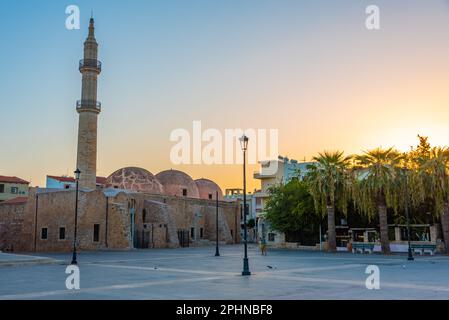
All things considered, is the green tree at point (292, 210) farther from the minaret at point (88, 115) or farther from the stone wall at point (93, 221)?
the minaret at point (88, 115)

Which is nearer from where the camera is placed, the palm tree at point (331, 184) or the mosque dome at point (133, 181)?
the palm tree at point (331, 184)

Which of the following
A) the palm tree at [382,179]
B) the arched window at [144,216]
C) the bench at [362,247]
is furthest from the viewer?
the arched window at [144,216]

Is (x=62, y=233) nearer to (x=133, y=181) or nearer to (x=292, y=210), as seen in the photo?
(x=133, y=181)

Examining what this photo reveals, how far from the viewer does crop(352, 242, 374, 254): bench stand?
33.3 metres

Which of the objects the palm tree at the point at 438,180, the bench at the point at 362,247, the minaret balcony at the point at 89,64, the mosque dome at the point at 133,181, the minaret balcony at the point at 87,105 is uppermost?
the minaret balcony at the point at 89,64

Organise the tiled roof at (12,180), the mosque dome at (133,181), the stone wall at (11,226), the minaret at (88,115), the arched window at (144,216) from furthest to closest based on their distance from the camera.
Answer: the tiled roof at (12,180) < the mosque dome at (133,181) < the arched window at (144,216) < the stone wall at (11,226) < the minaret at (88,115)

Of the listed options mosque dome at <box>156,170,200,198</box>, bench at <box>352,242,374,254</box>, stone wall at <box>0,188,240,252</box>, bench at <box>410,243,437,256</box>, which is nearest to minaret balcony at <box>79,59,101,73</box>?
stone wall at <box>0,188,240,252</box>

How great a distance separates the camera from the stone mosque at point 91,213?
137ft

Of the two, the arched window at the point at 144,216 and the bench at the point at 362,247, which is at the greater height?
the arched window at the point at 144,216

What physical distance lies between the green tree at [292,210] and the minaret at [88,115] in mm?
17213

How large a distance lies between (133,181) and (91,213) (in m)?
11.6

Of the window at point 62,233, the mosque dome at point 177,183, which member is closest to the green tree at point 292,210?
the window at point 62,233
